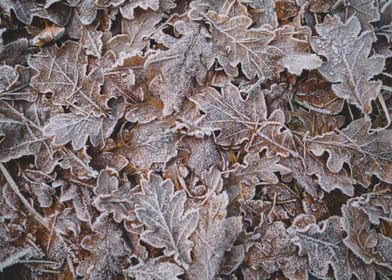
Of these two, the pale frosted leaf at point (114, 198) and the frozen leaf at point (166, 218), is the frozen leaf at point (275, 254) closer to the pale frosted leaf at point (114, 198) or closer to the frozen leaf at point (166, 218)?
the frozen leaf at point (166, 218)

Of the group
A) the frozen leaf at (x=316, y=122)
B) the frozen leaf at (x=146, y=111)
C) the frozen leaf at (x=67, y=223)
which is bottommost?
the frozen leaf at (x=67, y=223)

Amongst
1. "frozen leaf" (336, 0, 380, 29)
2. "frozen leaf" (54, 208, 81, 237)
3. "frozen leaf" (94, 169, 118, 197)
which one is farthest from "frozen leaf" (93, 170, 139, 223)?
"frozen leaf" (336, 0, 380, 29)

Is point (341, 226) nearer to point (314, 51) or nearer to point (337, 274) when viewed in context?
point (337, 274)

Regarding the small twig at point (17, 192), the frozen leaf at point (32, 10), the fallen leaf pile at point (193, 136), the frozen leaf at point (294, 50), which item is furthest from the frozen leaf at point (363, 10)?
the small twig at point (17, 192)

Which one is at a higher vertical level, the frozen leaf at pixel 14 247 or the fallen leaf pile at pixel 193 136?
the fallen leaf pile at pixel 193 136

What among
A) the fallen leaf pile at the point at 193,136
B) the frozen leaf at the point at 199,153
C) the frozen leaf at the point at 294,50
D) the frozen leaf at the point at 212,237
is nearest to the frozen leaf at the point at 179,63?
the fallen leaf pile at the point at 193,136

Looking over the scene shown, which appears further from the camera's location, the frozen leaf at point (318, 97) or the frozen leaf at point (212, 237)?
the frozen leaf at point (318, 97)

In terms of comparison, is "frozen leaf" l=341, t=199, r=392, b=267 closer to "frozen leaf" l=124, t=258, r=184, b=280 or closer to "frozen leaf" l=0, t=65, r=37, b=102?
"frozen leaf" l=124, t=258, r=184, b=280

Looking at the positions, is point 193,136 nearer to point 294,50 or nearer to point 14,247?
point 294,50
